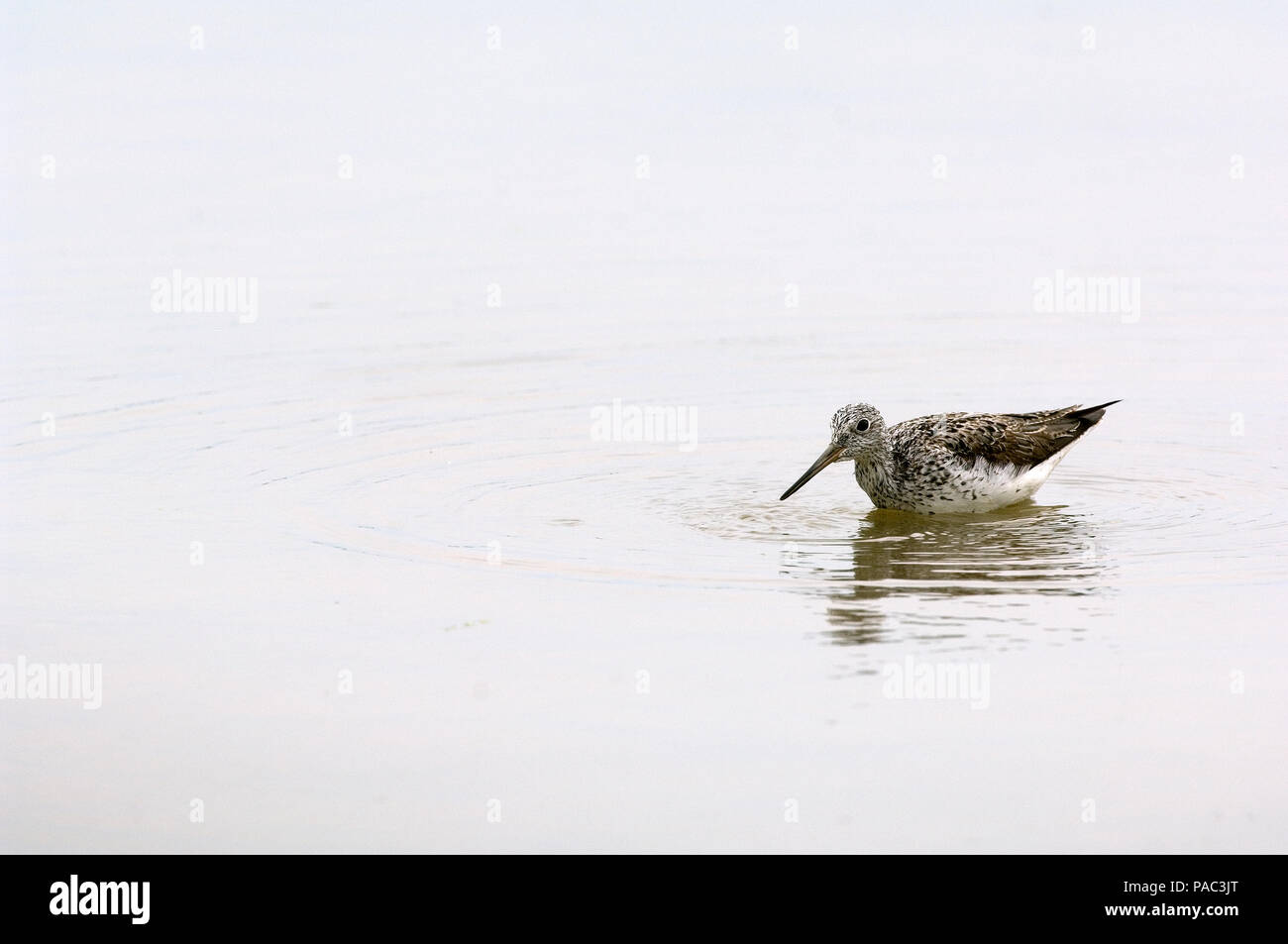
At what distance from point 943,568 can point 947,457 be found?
167 centimetres

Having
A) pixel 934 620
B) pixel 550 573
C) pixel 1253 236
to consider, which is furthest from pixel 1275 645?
pixel 1253 236

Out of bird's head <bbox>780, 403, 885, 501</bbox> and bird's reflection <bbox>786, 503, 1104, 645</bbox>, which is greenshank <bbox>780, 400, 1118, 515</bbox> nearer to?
bird's head <bbox>780, 403, 885, 501</bbox>

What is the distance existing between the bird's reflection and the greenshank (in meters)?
0.18

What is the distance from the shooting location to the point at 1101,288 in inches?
851

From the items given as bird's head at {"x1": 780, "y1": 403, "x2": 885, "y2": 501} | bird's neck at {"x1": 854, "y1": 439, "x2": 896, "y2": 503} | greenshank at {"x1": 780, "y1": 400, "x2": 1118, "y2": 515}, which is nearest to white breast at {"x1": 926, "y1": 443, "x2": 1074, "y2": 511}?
greenshank at {"x1": 780, "y1": 400, "x2": 1118, "y2": 515}

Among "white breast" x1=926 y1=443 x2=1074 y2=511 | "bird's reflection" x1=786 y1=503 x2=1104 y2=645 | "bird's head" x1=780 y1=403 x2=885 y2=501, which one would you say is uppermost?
"bird's head" x1=780 y1=403 x2=885 y2=501

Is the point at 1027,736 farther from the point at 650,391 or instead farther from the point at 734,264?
the point at 734,264

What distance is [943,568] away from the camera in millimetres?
13438

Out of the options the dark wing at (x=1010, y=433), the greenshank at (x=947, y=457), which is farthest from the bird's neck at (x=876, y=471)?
the dark wing at (x=1010, y=433)

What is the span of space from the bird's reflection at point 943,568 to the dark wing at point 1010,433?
1.57 feet

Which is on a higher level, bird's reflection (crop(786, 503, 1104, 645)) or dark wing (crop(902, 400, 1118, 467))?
dark wing (crop(902, 400, 1118, 467))

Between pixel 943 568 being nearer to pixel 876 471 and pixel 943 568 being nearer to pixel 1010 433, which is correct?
pixel 876 471

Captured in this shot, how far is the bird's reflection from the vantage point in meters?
12.1

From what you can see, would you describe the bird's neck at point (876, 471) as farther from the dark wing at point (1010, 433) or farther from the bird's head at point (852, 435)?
the dark wing at point (1010, 433)
